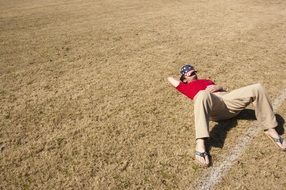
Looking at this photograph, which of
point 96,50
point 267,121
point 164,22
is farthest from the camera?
point 164,22

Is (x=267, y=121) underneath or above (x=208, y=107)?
underneath

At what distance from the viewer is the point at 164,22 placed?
545 inches

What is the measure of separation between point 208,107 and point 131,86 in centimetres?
289

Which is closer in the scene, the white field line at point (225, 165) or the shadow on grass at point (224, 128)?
the white field line at point (225, 165)

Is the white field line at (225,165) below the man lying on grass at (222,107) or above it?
below

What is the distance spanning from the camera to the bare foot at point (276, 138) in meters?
5.76

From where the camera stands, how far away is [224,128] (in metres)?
6.44

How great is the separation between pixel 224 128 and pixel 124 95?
2.54m

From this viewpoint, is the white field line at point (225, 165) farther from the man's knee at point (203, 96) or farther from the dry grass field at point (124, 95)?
the man's knee at point (203, 96)

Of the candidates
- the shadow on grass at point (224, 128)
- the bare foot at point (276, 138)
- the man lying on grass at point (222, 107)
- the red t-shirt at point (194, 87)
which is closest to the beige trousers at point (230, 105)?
the man lying on grass at point (222, 107)

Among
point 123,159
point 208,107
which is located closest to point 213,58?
point 208,107

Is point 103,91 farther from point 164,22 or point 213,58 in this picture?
point 164,22

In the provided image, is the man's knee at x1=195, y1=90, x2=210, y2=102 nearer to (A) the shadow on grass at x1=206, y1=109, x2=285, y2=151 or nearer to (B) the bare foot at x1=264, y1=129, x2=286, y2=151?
(A) the shadow on grass at x1=206, y1=109, x2=285, y2=151

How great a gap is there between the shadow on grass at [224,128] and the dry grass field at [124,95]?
32 millimetres
